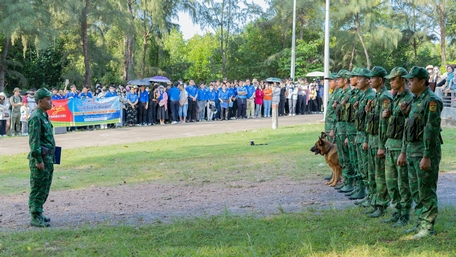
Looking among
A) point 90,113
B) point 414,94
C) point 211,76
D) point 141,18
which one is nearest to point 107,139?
point 90,113

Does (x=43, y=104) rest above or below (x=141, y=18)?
below

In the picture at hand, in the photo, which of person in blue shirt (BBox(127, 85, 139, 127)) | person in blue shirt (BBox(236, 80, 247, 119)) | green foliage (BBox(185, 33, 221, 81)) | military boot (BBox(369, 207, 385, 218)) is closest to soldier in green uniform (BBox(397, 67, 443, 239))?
military boot (BBox(369, 207, 385, 218))

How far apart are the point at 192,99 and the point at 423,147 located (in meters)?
21.5

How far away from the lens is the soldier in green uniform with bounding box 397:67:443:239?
6.52 m

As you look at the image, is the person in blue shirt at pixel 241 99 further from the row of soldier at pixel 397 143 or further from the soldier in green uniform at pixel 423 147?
the soldier in green uniform at pixel 423 147

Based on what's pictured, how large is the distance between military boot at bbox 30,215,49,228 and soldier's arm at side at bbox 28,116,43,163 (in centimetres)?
87

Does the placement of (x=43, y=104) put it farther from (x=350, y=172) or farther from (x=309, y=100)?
(x=309, y=100)

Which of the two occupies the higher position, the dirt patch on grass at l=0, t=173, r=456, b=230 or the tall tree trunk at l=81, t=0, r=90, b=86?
the tall tree trunk at l=81, t=0, r=90, b=86

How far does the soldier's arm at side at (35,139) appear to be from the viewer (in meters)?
8.12

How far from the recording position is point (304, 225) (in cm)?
758

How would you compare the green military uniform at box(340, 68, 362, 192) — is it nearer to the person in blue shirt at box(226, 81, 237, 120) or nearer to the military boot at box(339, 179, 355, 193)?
the military boot at box(339, 179, 355, 193)

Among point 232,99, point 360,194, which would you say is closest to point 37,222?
point 360,194

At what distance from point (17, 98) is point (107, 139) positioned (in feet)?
14.1

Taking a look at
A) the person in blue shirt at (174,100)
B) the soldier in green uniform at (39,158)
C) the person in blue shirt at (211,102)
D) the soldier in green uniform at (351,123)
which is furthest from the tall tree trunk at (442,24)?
the soldier in green uniform at (39,158)
